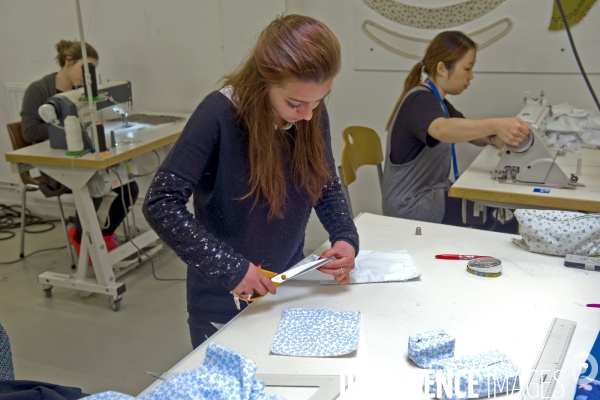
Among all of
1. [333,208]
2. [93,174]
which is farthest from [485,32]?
[93,174]

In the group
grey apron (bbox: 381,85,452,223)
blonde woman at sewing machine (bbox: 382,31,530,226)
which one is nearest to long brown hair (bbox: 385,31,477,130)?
blonde woman at sewing machine (bbox: 382,31,530,226)

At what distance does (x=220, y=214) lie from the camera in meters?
1.36

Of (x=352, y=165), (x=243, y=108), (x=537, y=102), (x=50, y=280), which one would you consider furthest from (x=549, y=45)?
(x=50, y=280)

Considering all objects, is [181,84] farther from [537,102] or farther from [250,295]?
[250,295]

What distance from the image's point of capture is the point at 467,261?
1.52 metres

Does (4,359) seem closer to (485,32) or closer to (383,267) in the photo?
(383,267)

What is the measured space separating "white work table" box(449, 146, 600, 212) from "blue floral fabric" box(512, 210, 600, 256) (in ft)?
1.37

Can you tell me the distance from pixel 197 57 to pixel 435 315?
104 inches

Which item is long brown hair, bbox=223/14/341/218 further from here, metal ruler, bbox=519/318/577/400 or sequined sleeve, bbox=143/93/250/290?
metal ruler, bbox=519/318/577/400

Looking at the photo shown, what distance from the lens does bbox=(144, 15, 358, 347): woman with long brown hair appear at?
1206 millimetres

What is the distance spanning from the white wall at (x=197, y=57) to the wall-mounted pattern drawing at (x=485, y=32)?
1.8 inches

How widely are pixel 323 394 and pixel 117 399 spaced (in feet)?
1.13

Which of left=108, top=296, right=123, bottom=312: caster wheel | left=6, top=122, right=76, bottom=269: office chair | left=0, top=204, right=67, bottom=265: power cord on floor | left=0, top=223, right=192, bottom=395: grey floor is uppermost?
left=6, top=122, right=76, bottom=269: office chair

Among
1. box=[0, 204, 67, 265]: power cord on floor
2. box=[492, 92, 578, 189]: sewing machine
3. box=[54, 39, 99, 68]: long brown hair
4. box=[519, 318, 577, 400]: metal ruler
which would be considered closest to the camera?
box=[519, 318, 577, 400]: metal ruler
